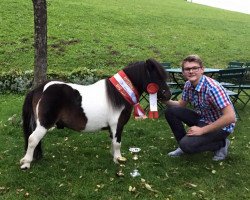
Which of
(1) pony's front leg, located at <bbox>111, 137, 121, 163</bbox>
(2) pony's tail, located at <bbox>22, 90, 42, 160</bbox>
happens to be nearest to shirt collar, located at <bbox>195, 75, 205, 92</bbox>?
(1) pony's front leg, located at <bbox>111, 137, 121, 163</bbox>

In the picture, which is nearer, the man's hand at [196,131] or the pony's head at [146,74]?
the pony's head at [146,74]

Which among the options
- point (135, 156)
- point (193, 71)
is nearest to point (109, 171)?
point (135, 156)

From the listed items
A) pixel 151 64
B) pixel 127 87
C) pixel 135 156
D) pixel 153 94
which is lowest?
pixel 135 156

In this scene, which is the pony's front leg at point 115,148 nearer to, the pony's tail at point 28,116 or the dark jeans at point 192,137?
the dark jeans at point 192,137

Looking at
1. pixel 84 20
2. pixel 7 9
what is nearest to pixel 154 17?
pixel 84 20

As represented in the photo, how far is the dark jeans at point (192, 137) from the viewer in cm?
565

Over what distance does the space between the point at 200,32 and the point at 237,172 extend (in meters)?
19.2

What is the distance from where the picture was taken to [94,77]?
39.9 feet

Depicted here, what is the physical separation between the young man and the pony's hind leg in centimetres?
215

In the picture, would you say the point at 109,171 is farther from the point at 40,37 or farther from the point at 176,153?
the point at 40,37

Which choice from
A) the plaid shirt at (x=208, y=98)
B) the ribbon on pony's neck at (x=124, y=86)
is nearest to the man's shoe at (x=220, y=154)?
the plaid shirt at (x=208, y=98)

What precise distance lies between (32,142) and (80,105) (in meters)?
0.87

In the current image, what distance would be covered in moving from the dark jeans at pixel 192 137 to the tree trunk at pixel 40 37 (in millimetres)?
3045

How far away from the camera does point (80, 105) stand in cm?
529
